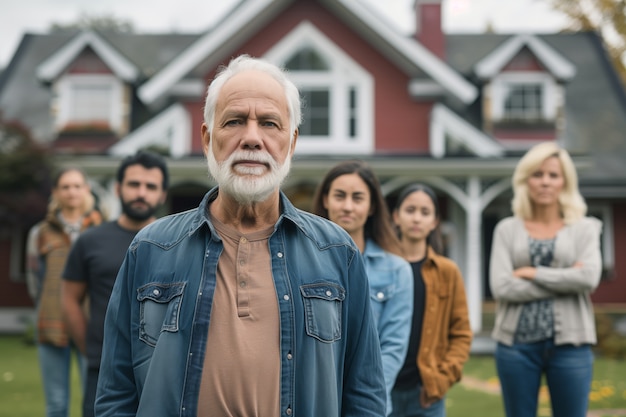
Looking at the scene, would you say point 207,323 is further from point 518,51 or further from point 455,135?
point 518,51

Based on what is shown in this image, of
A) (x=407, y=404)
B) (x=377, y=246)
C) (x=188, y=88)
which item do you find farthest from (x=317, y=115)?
(x=407, y=404)

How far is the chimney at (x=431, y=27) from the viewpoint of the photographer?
19.6 metres

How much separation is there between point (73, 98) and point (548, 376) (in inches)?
614

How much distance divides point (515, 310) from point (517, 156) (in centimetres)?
1063

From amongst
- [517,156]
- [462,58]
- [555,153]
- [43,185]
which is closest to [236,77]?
[555,153]

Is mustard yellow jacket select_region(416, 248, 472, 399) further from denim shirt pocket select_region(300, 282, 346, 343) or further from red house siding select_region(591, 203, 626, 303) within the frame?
red house siding select_region(591, 203, 626, 303)

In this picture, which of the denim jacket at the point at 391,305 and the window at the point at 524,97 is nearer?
the denim jacket at the point at 391,305

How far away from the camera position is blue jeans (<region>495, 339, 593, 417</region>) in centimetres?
419

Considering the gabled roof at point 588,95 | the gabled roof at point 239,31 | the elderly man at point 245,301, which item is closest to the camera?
the elderly man at point 245,301

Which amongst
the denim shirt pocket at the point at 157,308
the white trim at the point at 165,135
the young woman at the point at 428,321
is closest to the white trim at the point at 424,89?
the white trim at the point at 165,135

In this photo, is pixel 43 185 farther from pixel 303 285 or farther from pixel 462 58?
pixel 303 285

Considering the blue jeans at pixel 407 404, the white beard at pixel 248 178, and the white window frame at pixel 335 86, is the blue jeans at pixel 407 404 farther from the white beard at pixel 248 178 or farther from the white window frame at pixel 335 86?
the white window frame at pixel 335 86

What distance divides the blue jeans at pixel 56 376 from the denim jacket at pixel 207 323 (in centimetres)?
288

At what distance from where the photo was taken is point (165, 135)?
50.6 feet
